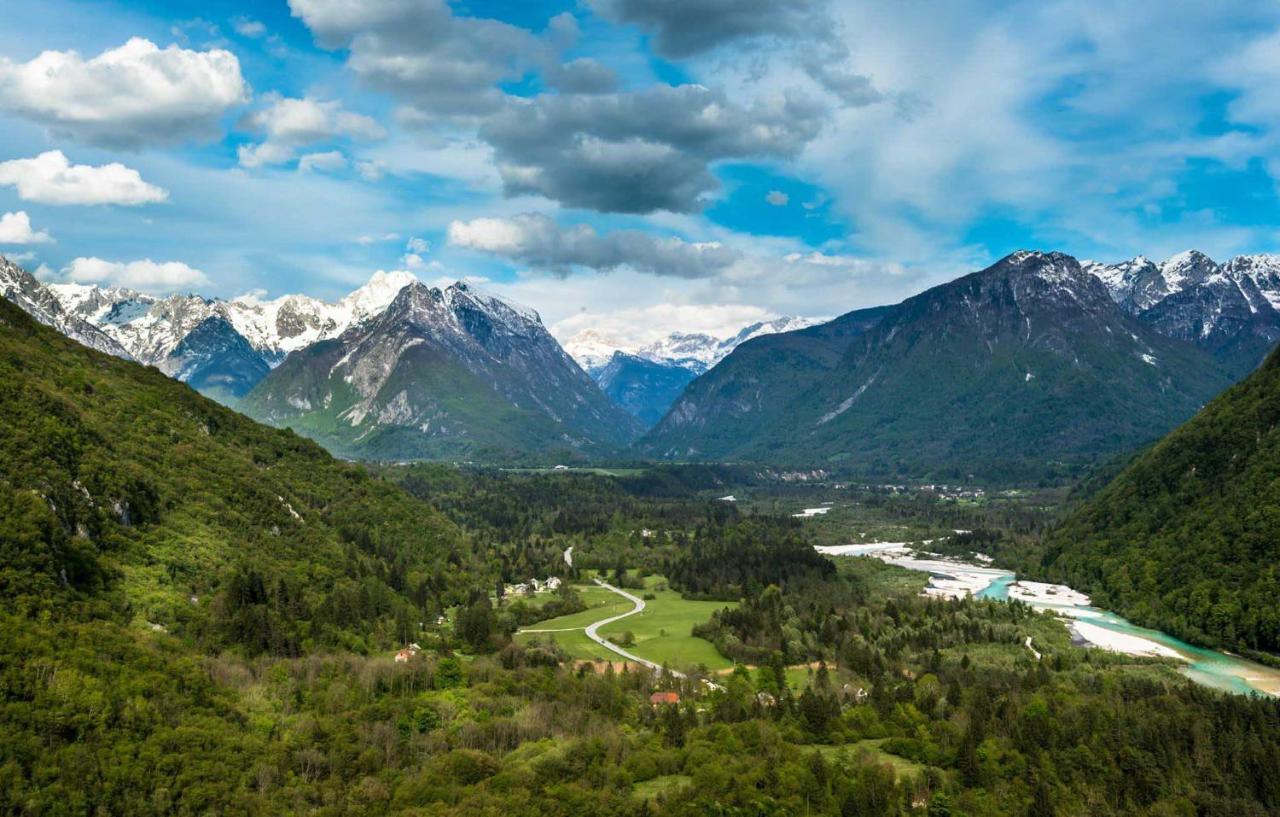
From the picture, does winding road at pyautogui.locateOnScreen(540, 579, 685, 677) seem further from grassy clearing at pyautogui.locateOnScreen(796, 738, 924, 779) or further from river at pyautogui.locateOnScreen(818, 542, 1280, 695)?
river at pyautogui.locateOnScreen(818, 542, 1280, 695)

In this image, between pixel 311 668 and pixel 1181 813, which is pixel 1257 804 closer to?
pixel 1181 813

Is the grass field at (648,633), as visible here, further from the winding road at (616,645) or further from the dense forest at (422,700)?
the dense forest at (422,700)

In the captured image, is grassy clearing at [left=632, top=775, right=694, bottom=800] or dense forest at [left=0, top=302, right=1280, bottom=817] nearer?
dense forest at [left=0, top=302, right=1280, bottom=817]

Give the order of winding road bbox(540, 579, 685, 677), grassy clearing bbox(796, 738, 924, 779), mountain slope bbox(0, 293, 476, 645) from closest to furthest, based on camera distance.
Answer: grassy clearing bbox(796, 738, 924, 779) → mountain slope bbox(0, 293, 476, 645) → winding road bbox(540, 579, 685, 677)

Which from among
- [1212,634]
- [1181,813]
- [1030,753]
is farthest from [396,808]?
[1212,634]

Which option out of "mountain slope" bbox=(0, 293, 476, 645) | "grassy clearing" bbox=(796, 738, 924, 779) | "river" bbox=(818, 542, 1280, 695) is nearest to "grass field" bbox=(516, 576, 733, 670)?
"mountain slope" bbox=(0, 293, 476, 645)

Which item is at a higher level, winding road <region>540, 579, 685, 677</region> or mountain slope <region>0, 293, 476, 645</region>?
mountain slope <region>0, 293, 476, 645</region>

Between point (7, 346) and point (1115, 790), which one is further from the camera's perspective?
point (7, 346)
